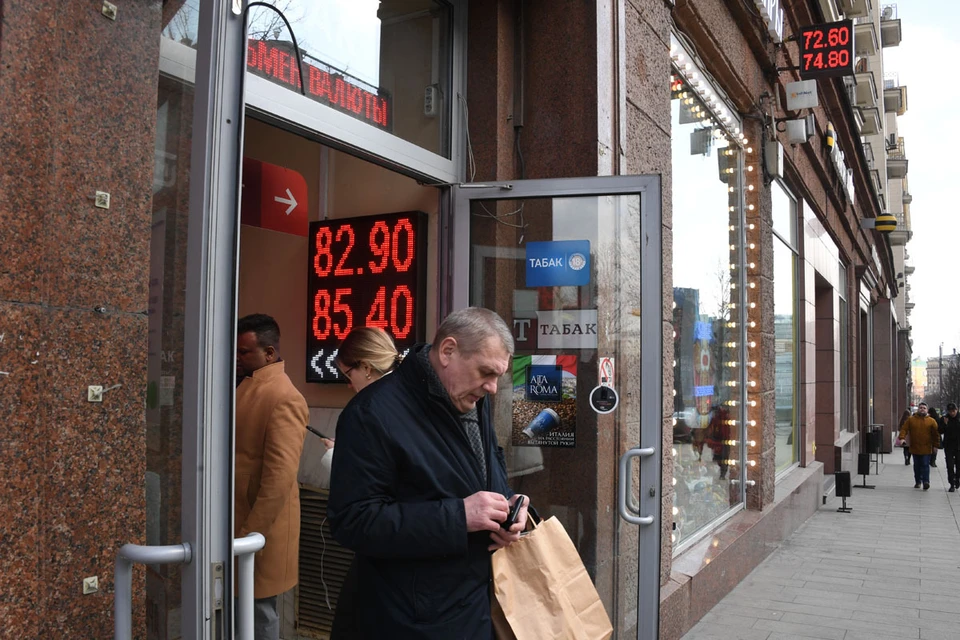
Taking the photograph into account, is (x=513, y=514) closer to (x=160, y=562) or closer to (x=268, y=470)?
(x=160, y=562)

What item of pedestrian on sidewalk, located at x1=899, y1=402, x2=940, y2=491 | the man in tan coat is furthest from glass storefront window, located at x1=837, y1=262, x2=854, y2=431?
the man in tan coat

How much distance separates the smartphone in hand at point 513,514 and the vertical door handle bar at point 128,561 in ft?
2.88

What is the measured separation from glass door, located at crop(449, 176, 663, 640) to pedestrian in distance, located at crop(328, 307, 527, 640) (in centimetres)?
184

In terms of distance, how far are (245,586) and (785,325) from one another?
10.1 metres

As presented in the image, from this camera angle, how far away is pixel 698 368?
23.6ft

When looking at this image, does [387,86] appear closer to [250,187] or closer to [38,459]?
[250,187]

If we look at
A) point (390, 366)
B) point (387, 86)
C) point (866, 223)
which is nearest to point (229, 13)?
point (390, 366)

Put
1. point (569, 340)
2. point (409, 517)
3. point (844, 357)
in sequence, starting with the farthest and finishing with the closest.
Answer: point (844, 357)
point (569, 340)
point (409, 517)

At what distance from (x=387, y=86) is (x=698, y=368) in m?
4.01

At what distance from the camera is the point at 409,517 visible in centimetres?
229

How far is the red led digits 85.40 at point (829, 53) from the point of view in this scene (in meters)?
9.68

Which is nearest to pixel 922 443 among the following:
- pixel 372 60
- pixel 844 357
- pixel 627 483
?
pixel 844 357

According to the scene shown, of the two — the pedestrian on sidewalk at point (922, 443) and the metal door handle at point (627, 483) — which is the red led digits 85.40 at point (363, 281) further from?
the pedestrian on sidewalk at point (922, 443)

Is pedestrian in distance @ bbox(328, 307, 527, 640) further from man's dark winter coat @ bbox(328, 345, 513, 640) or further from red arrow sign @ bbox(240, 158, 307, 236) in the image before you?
red arrow sign @ bbox(240, 158, 307, 236)
